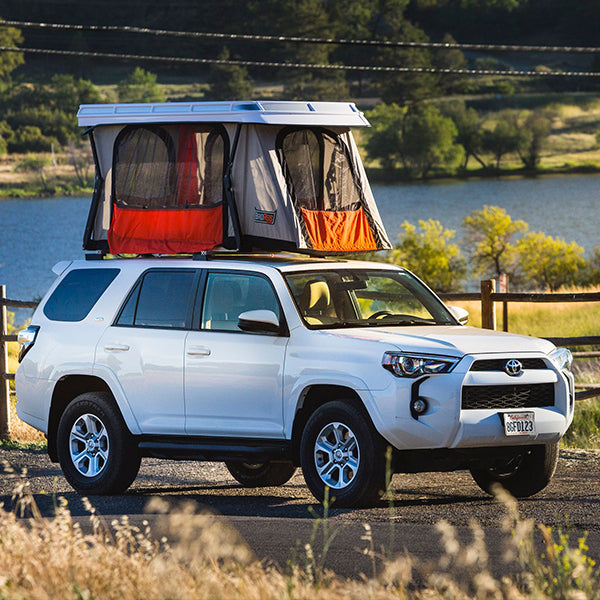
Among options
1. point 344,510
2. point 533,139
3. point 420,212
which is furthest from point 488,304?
point 533,139

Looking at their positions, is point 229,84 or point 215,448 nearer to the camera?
point 215,448

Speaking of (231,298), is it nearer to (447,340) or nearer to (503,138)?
(447,340)

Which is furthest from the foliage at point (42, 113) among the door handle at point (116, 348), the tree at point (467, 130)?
the door handle at point (116, 348)

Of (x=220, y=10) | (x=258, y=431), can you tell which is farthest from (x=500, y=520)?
(x=220, y=10)

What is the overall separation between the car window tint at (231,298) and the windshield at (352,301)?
0.81 feet

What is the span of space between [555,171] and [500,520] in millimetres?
151251

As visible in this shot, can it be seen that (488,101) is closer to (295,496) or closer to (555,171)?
(555,171)

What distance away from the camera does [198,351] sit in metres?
10.2

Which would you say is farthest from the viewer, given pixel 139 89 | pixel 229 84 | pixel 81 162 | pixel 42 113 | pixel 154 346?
pixel 139 89

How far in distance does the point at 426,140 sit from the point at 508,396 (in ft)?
411

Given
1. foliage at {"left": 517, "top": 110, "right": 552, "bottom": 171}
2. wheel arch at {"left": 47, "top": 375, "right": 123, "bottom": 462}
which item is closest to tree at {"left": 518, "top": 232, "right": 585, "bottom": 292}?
wheel arch at {"left": 47, "top": 375, "right": 123, "bottom": 462}

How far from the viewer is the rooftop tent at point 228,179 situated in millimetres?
10852

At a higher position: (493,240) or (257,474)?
(493,240)

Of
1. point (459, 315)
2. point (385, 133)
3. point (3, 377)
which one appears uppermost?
point (385, 133)
